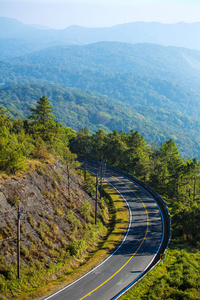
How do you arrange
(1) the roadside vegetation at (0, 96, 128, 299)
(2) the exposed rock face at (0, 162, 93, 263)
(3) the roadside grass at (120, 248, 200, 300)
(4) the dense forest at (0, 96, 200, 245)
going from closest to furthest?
(3) the roadside grass at (120, 248, 200, 300), (1) the roadside vegetation at (0, 96, 128, 299), (2) the exposed rock face at (0, 162, 93, 263), (4) the dense forest at (0, 96, 200, 245)

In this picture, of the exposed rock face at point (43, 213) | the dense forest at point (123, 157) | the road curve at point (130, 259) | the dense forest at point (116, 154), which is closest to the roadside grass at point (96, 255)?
the road curve at point (130, 259)

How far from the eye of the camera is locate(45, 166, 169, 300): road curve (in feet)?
75.4

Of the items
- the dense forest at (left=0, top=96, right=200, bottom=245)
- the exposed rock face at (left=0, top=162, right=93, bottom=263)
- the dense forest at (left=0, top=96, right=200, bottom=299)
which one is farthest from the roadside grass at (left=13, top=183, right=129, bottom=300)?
the dense forest at (left=0, top=96, right=200, bottom=245)

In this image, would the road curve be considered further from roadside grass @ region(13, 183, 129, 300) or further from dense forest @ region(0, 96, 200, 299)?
A: dense forest @ region(0, 96, 200, 299)

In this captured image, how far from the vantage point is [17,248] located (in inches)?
835

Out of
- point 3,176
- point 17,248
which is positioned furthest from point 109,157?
point 17,248

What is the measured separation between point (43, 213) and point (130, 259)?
10555mm

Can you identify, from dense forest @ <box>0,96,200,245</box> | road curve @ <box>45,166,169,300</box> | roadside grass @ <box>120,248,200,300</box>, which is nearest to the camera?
roadside grass @ <box>120,248,200,300</box>

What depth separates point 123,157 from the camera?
67.3 meters

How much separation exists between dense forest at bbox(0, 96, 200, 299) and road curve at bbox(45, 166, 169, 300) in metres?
2.80

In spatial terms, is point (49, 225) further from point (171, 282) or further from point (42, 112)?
point (42, 112)

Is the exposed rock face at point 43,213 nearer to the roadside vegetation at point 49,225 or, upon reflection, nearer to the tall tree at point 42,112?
the roadside vegetation at point 49,225

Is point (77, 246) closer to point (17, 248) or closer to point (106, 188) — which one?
point (17, 248)

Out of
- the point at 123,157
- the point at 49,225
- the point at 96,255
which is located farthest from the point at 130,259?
the point at 123,157
